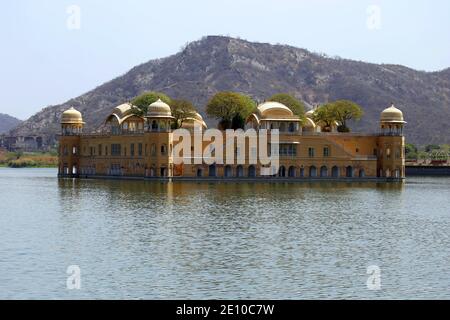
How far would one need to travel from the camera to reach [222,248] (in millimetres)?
34312

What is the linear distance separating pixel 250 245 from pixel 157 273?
739 centimetres

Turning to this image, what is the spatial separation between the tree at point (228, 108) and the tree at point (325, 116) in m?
11.1

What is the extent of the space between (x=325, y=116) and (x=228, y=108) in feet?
46.2

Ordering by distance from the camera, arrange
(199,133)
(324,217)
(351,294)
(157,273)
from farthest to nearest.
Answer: (199,133)
(324,217)
(157,273)
(351,294)

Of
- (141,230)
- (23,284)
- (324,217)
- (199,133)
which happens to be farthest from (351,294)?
(199,133)

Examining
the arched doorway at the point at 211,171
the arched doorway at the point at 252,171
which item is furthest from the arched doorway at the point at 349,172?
the arched doorway at the point at 211,171

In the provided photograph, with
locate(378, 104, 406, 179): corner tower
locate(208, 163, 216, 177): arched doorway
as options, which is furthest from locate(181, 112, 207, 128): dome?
locate(378, 104, 406, 179): corner tower

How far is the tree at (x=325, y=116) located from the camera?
4353 inches

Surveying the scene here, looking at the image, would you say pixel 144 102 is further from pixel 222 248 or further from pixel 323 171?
pixel 222 248

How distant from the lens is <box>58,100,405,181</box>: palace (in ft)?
307

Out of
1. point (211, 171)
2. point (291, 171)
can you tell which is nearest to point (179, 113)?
point (211, 171)

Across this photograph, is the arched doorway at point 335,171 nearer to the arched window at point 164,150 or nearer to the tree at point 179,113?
the tree at point 179,113
